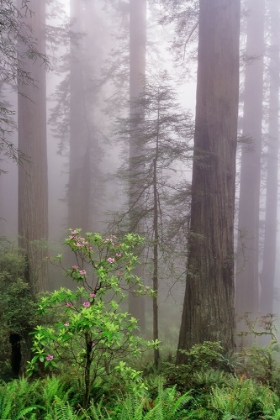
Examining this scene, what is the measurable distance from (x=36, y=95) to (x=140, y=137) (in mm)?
4301

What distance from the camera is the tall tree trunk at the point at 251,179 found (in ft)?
42.8

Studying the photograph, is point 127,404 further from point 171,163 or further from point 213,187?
point 171,163

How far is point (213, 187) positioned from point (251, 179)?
26.2 feet

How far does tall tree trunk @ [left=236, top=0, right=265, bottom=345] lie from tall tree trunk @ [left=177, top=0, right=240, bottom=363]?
5801 mm

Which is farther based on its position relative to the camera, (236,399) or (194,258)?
(194,258)

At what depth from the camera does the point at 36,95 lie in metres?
9.45

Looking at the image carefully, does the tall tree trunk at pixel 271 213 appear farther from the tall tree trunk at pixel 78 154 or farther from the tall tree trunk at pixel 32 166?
the tall tree trunk at pixel 32 166

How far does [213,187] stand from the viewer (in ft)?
21.3

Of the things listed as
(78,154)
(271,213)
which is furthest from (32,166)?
(271,213)

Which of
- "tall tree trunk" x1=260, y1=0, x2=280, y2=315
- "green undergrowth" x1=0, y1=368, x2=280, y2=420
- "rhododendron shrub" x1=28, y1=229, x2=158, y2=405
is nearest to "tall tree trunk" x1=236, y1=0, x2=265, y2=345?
"tall tree trunk" x1=260, y1=0, x2=280, y2=315

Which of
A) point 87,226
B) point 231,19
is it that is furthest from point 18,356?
point 87,226

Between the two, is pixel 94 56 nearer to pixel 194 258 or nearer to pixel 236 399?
pixel 194 258

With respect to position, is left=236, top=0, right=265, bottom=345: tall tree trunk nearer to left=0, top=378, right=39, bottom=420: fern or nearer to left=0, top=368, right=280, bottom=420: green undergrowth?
left=0, top=368, right=280, bottom=420: green undergrowth

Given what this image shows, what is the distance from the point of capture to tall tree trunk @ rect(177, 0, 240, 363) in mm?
A: 6207
